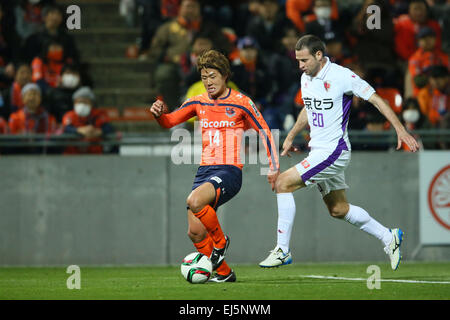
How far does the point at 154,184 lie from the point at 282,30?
13.9ft

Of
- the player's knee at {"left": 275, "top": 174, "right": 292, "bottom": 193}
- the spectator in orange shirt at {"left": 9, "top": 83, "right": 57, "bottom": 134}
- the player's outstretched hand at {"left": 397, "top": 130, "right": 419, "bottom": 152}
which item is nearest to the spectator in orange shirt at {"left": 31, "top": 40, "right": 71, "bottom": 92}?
the spectator in orange shirt at {"left": 9, "top": 83, "right": 57, "bottom": 134}

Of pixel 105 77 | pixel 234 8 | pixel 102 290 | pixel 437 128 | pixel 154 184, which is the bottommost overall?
pixel 102 290

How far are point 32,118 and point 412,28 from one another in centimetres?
699

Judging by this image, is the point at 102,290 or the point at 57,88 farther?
the point at 57,88

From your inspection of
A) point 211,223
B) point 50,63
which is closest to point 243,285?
point 211,223

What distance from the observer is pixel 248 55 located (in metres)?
14.8

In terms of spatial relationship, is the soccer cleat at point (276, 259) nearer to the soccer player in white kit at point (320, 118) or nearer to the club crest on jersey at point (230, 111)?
the soccer player in white kit at point (320, 118)

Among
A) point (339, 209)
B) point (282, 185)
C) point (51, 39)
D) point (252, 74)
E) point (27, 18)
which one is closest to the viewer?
point (282, 185)

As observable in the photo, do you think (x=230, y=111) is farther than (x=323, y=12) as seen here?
No

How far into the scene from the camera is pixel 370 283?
8742 mm

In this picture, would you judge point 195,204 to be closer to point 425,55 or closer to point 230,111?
point 230,111

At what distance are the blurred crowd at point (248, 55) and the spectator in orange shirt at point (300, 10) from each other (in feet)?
0.06
